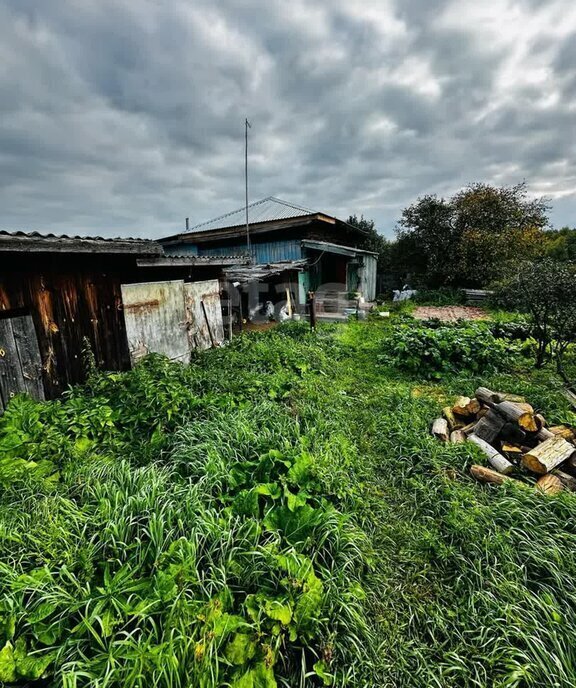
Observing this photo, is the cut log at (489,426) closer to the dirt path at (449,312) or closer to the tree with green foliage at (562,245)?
the dirt path at (449,312)

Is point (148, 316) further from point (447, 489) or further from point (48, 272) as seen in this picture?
point (447, 489)

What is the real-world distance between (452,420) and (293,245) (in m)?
10.7

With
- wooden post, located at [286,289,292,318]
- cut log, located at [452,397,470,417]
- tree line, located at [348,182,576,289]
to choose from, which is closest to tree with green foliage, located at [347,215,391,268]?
tree line, located at [348,182,576,289]

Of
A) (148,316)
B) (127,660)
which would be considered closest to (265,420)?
(127,660)

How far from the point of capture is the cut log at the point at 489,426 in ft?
13.3

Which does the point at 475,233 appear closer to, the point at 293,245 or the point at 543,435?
the point at 293,245

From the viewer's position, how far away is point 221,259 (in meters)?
7.55

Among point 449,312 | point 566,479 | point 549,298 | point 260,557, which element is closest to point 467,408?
point 566,479

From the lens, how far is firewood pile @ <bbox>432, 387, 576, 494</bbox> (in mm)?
3426

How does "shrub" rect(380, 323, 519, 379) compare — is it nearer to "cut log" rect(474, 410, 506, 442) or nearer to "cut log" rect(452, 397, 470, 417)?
"cut log" rect(452, 397, 470, 417)

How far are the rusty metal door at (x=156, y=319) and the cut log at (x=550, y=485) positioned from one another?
6121 millimetres

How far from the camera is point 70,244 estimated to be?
389cm

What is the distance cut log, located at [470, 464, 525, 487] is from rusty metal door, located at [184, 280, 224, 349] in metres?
5.92

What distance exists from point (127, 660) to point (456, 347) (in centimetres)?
720
